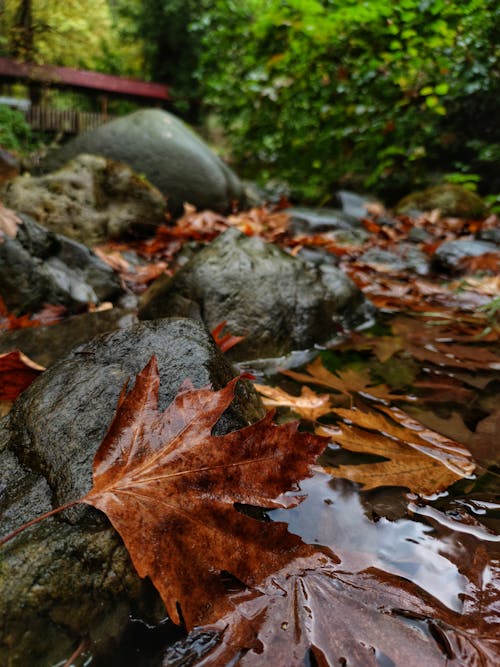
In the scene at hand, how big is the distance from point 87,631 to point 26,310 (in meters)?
2.05

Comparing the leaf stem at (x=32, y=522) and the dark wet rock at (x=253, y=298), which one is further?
the dark wet rock at (x=253, y=298)

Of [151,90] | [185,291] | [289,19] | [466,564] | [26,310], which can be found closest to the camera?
[466,564]

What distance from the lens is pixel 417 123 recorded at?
6.77 metres

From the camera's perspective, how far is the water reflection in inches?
36.2

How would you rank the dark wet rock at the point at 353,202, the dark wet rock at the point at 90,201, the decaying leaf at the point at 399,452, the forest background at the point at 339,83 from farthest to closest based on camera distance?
the dark wet rock at the point at 353,202 → the forest background at the point at 339,83 → the dark wet rock at the point at 90,201 → the decaying leaf at the point at 399,452

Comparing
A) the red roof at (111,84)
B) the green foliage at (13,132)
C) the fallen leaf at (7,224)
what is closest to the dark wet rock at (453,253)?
the fallen leaf at (7,224)

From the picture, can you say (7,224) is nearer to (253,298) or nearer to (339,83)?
(253,298)

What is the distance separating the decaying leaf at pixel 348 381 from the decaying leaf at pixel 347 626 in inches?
34.3


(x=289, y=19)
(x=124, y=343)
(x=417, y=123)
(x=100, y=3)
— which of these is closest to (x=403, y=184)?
(x=417, y=123)

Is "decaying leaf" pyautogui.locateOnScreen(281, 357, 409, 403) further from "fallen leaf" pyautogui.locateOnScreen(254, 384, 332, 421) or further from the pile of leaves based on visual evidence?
the pile of leaves

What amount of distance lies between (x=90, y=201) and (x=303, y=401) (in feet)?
11.6

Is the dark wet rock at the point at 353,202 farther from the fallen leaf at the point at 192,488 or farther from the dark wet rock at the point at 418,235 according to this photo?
the fallen leaf at the point at 192,488

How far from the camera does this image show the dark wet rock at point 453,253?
3.96 meters

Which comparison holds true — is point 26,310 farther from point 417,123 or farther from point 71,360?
point 417,123
